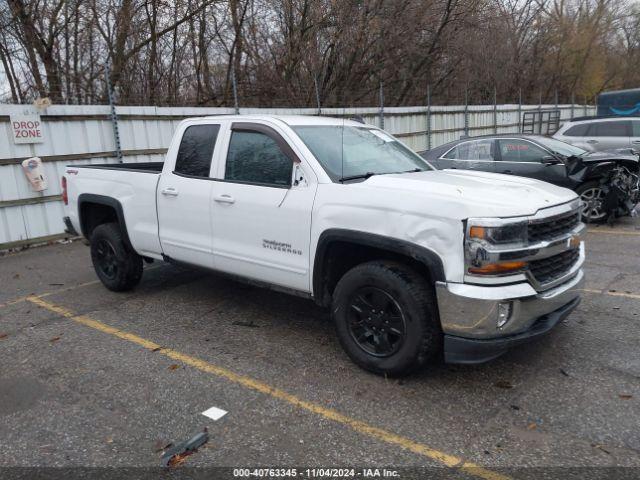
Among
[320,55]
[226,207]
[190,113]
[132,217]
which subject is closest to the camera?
[226,207]

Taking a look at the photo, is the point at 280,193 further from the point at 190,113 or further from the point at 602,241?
the point at 190,113

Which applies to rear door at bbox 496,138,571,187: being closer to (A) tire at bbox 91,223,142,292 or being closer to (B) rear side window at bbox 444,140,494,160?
(B) rear side window at bbox 444,140,494,160

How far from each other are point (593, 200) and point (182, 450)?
26.7 feet

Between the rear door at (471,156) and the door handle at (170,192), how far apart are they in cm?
586

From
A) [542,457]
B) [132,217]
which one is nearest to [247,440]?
[542,457]

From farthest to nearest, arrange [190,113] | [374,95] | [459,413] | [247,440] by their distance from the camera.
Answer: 1. [374,95]
2. [190,113]
3. [459,413]
4. [247,440]

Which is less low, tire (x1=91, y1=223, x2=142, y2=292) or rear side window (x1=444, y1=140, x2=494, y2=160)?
rear side window (x1=444, y1=140, x2=494, y2=160)

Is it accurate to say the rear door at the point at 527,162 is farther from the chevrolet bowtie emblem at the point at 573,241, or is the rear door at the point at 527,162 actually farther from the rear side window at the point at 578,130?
the chevrolet bowtie emblem at the point at 573,241

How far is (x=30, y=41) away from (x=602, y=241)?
1271 cm

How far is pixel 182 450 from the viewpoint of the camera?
10.0 feet

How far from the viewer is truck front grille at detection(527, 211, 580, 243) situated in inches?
137

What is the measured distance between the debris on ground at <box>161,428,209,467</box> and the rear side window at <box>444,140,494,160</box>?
772 cm

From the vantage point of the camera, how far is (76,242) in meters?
9.19

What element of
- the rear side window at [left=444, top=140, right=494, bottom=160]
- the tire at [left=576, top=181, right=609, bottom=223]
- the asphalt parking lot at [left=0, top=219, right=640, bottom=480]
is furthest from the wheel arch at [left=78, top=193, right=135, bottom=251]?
the tire at [left=576, top=181, right=609, bottom=223]
